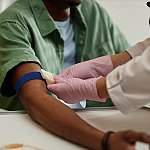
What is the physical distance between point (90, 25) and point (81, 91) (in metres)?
0.65

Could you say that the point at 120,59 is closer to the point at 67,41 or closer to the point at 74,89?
the point at 74,89

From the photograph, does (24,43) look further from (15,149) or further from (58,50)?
(15,149)

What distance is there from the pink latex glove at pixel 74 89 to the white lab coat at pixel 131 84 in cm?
7

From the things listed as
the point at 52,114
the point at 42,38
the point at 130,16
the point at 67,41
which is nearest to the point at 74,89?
the point at 52,114

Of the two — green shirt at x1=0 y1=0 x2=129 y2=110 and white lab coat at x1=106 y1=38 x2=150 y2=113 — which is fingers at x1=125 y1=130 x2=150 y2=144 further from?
green shirt at x1=0 y1=0 x2=129 y2=110

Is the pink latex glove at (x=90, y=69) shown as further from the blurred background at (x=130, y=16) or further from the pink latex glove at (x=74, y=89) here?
the blurred background at (x=130, y=16)

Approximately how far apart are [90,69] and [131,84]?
0.95 ft

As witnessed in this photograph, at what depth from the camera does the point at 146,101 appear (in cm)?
77

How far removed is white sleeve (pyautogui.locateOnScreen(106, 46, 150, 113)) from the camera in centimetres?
73

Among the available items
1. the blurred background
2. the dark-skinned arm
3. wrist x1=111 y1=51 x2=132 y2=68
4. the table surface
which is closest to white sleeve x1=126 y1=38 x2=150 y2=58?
wrist x1=111 y1=51 x2=132 y2=68

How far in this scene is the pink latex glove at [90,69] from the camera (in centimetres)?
100

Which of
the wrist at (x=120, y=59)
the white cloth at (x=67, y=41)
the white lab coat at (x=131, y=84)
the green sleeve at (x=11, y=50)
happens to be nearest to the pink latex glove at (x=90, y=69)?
the wrist at (x=120, y=59)

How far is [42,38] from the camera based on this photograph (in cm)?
125

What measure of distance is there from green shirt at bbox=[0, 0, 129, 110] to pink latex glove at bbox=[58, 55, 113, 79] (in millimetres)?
117
